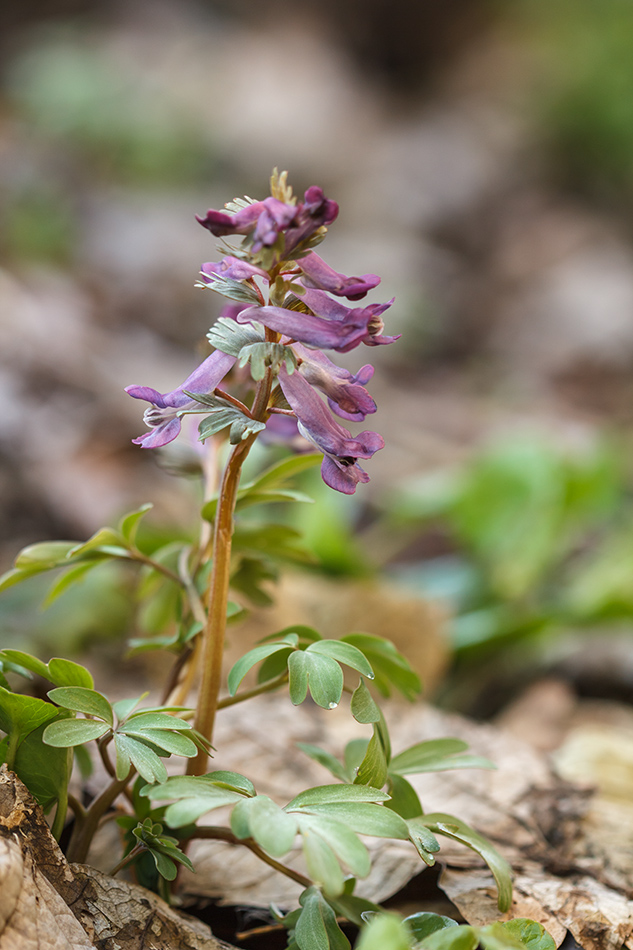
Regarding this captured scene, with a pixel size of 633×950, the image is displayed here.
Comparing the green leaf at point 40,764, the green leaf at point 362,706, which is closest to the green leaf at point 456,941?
the green leaf at point 362,706

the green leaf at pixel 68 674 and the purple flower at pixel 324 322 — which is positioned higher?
the purple flower at pixel 324 322

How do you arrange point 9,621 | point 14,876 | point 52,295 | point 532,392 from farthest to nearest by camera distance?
point 532,392 < point 52,295 < point 9,621 < point 14,876

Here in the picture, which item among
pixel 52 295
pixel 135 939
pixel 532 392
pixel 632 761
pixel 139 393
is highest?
pixel 532 392

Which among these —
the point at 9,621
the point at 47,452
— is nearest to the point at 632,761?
the point at 9,621

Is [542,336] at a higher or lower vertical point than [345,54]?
lower

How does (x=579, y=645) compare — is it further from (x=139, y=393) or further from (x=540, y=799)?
(x=139, y=393)

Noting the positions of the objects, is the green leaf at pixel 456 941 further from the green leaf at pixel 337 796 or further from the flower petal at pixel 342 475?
the flower petal at pixel 342 475

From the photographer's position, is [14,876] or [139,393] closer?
[14,876]
